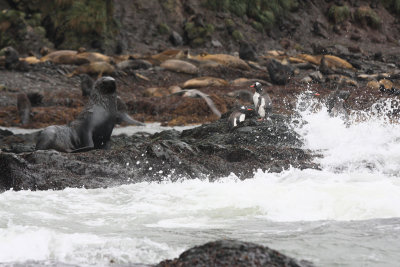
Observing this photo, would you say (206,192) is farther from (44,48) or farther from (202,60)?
(44,48)

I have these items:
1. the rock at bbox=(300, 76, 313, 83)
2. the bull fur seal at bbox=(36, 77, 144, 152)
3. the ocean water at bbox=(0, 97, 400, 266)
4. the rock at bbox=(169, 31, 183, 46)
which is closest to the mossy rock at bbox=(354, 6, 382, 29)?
the rock at bbox=(169, 31, 183, 46)

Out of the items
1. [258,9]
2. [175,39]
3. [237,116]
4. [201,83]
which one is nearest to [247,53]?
[175,39]

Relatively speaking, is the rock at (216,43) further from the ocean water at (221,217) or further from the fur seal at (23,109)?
the ocean water at (221,217)

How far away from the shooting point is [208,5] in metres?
34.5

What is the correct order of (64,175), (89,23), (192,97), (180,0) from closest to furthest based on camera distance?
1. (64,175)
2. (192,97)
3. (89,23)
4. (180,0)

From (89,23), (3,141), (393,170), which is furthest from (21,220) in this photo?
(89,23)

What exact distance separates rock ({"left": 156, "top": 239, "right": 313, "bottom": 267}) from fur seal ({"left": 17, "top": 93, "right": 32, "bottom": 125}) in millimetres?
12056

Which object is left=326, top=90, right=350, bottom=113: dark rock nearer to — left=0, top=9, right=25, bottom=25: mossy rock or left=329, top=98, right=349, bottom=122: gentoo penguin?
left=329, top=98, right=349, bottom=122: gentoo penguin

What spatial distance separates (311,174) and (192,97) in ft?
33.6

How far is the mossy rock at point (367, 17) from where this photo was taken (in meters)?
39.6

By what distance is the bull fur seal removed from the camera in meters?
8.70

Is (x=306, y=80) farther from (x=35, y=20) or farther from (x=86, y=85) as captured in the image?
(x=35, y=20)

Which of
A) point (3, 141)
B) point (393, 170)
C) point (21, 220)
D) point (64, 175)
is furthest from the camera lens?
point (3, 141)

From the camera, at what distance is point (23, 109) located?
14.8 metres
